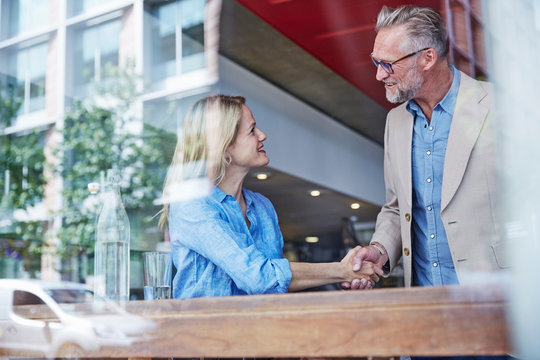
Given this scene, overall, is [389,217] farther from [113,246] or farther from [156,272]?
[113,246]

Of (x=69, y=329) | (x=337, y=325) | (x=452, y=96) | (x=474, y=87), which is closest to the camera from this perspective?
(x=337, y=325)

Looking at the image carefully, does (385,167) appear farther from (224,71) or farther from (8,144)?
(224,71)

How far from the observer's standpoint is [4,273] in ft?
7.20

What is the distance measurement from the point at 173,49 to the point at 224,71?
479 millimetres

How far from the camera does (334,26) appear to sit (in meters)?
2.80

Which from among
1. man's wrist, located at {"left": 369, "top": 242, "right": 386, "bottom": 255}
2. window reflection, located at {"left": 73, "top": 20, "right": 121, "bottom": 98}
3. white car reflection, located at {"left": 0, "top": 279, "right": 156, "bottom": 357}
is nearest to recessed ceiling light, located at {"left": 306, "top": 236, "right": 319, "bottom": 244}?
window reflection, located at {"left": 73, "top": 20, "right": 121, "bottom": 98}

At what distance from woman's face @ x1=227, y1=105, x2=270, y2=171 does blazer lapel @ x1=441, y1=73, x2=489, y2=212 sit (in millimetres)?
538

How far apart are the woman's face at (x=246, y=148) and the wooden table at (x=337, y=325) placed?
689mm

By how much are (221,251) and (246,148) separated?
48 centimetres

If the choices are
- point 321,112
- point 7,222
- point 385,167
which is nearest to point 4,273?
point 7,222

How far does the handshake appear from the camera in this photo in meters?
1.47

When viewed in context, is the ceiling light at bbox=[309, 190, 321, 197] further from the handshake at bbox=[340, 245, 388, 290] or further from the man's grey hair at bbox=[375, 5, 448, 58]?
the handshake at bbox=[340, 245, 388, 290]

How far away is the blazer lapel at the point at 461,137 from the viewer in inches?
52.7

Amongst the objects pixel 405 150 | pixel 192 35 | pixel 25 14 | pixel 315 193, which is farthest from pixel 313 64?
pixel 405 150
